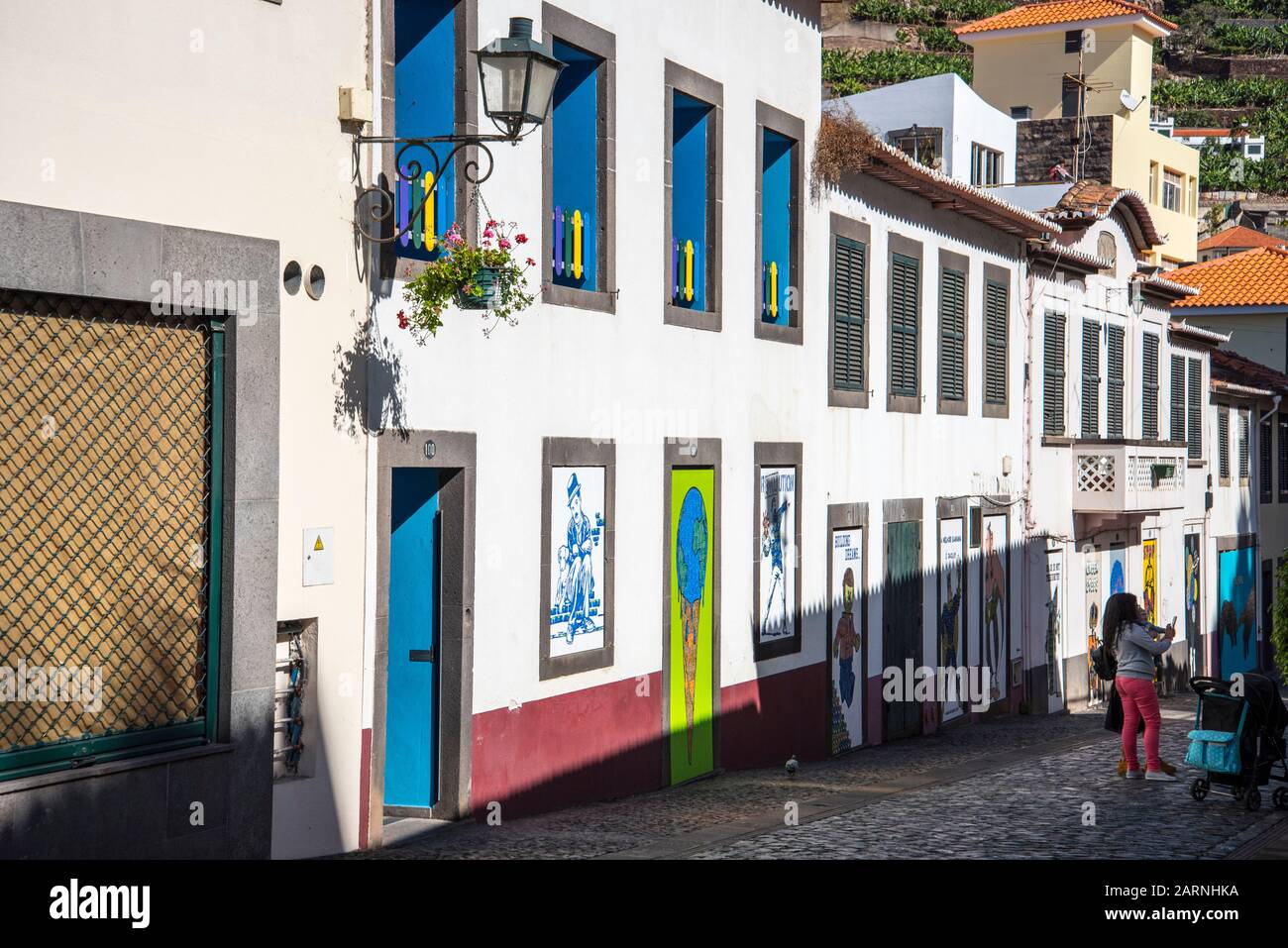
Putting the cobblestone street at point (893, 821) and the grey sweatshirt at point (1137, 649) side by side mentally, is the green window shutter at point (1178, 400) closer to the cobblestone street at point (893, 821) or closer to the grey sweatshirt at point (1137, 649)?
the cobblestone street at point (893, 821)

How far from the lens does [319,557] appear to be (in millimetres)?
9391

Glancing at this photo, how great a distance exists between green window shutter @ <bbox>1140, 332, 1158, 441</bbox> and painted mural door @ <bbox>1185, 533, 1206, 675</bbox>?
372 centimetres

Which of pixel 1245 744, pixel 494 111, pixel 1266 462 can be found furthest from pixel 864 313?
pixel 1266 462

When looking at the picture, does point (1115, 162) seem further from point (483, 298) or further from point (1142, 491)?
point (483, 298)

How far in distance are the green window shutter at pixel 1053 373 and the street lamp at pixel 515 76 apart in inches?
641

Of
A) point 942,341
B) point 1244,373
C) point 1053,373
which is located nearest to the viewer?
point 942,341

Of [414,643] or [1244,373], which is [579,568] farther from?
[1244,373]

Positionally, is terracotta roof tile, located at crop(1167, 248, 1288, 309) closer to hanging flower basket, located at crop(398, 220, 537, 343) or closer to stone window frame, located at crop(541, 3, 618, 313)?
stone window frame, located at crop(541, 3, 618, 313)

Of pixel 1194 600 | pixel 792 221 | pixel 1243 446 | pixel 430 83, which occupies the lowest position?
pixel 1194 600

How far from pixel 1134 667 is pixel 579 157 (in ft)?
19.6

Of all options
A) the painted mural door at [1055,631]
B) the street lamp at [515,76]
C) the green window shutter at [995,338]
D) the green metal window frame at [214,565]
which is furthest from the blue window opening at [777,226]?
the painted mural door at [1055,631]

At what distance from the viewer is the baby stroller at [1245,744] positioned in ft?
40.8
